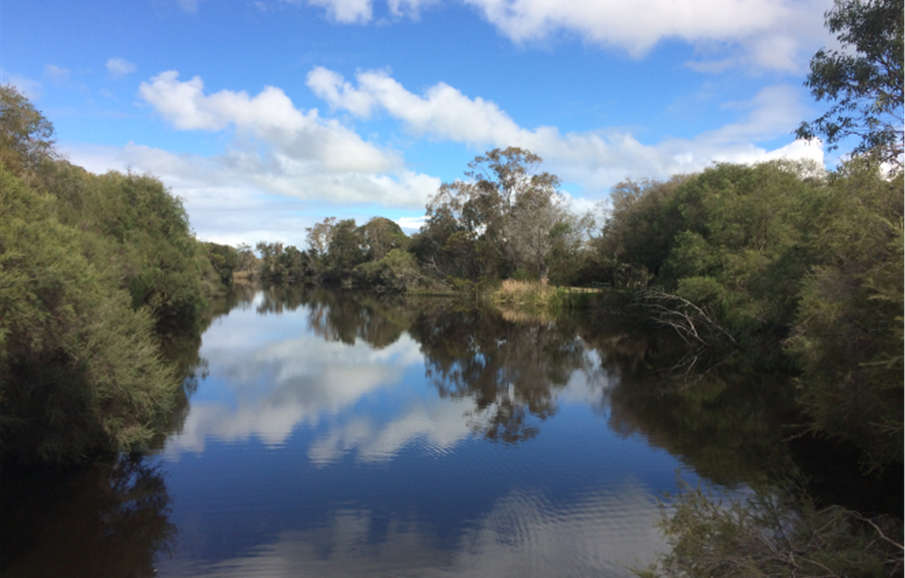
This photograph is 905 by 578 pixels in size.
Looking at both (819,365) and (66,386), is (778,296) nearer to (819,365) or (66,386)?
(819,365)

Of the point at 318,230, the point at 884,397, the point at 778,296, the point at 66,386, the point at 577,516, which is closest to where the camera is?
the point at 884,397

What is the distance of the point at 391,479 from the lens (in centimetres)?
847

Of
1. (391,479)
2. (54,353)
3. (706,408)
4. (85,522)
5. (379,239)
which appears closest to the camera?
(85,522)

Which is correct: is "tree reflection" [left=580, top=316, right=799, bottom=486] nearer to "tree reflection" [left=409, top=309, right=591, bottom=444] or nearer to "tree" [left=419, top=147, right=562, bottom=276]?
"tree reflection" [left=409, top=309, right=591, bottom=444]

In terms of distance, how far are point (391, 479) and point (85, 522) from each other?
Result: 391cm

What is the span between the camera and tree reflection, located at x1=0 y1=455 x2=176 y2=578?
19.6 ft

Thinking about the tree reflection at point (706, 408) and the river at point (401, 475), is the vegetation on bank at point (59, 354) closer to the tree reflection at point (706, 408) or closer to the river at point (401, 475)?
the river at point (401, 475)

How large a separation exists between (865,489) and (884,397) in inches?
86.9

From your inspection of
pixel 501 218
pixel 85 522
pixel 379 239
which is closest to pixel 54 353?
pixel 85 522

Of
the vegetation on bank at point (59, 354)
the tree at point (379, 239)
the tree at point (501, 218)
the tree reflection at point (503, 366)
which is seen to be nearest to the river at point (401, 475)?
the tree reflection at point (503, 366)

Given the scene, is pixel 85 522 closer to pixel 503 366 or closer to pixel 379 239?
pixel 503 366

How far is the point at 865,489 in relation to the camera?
802cm

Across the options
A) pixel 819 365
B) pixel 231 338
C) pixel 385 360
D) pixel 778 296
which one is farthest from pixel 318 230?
pixel 819 365

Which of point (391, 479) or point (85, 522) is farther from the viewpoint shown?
point (391, 479)
